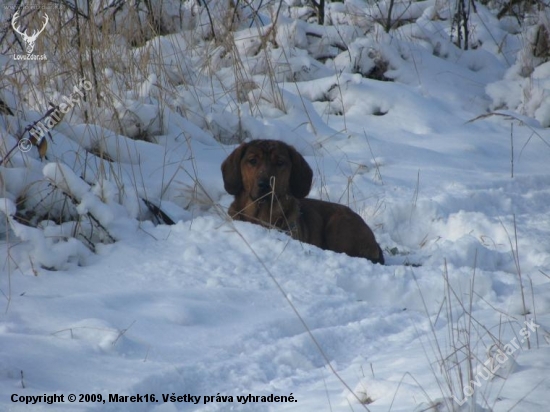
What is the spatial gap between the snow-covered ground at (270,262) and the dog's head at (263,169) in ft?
1.03

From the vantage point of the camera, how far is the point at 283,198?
19.0 feet

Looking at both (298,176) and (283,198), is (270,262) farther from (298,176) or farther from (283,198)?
(298,176)

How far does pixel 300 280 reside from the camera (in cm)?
435

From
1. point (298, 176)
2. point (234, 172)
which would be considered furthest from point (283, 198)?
point (234, 172)

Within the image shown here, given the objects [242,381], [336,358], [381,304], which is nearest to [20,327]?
[242,381]

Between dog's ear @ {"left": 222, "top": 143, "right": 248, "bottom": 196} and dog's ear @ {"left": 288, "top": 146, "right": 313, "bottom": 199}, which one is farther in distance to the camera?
dog's ear @ {"left": 288, "top": 146, "right": 313, "bottom": 199}

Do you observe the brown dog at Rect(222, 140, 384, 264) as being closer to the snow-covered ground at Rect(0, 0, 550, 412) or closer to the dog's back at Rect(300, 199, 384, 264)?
the dog's back at Rect(300, 199, 384, 264)

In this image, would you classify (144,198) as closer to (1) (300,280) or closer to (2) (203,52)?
(1) (300,280)

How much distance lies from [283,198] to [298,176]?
0.79 feet

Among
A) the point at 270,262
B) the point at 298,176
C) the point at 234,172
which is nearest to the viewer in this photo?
the point at 270,262

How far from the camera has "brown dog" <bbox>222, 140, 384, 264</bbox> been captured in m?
5.64

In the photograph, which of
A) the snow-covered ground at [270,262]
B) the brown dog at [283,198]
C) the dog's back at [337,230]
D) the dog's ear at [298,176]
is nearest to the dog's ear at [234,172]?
the brown dog at [283,198]

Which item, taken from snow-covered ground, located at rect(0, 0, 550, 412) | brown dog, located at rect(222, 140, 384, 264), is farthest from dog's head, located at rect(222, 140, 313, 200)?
snow-covered ground, located at rect(0, 0, 550, 412)

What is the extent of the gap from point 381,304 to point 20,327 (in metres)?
1.98
